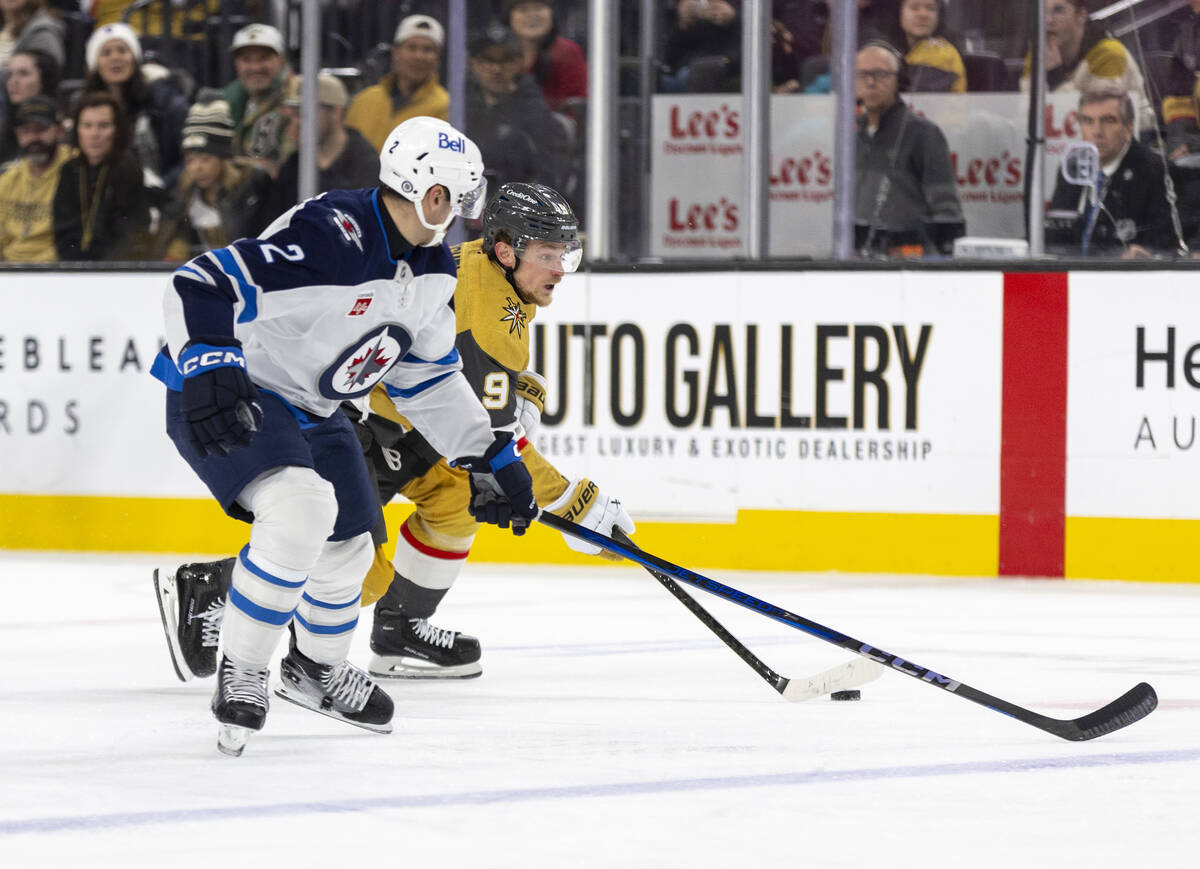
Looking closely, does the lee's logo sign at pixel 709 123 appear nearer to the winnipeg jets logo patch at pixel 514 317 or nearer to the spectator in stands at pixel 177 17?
the spectator in stands at pixel 177 17

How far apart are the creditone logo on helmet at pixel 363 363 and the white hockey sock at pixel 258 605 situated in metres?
0.32

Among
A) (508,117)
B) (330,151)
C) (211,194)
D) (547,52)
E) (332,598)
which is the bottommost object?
(332,598)

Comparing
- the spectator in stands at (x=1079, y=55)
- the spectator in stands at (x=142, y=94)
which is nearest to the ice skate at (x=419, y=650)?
the spectator in stands at (x=1079, y=55)

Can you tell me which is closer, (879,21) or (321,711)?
(321,711)

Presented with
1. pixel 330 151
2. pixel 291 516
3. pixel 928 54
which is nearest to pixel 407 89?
pixel 330 151

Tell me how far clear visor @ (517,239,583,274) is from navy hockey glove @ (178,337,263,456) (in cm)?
99

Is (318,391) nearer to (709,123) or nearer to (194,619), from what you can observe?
(194,619)

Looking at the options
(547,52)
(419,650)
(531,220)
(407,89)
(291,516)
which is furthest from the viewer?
(407,89)

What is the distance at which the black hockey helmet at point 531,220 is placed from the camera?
3545mm

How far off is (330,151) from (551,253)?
285cm

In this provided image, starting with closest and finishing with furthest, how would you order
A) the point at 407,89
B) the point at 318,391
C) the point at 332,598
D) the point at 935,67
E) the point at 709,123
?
the point at 318,391 → the point at 332,598 → the point at 935,67 → the point at 709,123 → the point at 407,89

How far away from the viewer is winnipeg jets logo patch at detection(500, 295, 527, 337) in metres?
3.58

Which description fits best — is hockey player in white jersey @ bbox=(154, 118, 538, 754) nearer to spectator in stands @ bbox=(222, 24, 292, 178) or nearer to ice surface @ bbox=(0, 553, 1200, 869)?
ice surface @ bbox=(0, 553, 1200, 869)

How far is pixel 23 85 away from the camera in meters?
6.49
